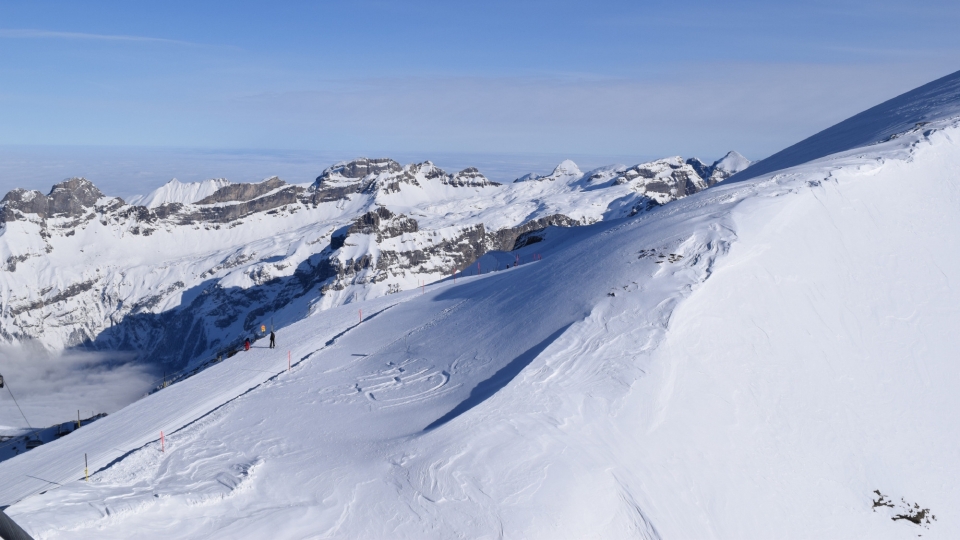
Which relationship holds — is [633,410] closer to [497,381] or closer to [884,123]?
[497,381]

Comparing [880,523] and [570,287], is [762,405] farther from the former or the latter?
[570,287]

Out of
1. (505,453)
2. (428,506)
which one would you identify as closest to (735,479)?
(505,453)

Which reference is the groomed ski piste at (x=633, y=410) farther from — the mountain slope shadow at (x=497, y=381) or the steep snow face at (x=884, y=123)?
the steep snow face at (x=884, y=123)

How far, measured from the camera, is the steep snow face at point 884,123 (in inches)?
1510

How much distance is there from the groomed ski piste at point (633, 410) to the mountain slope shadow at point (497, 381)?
0.15 meters

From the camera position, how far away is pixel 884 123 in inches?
1683

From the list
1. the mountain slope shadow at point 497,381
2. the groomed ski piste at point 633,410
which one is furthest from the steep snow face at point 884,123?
the mountain slope shadow at point 497,381

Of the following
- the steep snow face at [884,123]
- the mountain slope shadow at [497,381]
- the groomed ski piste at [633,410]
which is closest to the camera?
the groomed ski piste at [633,410]

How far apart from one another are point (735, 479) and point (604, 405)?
3759 millimetres

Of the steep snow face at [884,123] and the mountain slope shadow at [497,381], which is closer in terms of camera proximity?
the mountain slope shadow at [497,381]

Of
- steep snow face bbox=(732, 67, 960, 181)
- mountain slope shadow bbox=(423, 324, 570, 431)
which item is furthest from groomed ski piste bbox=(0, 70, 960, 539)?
steep snow face bbox=(732, 67, 960, 181)

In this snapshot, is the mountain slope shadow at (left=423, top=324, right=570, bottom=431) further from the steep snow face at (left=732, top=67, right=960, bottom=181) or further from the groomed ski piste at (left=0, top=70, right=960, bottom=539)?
the steep snow face at (left=732, top=67, right=960, bottom=181)

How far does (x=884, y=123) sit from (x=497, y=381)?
36.3 meters

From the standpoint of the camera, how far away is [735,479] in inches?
649
